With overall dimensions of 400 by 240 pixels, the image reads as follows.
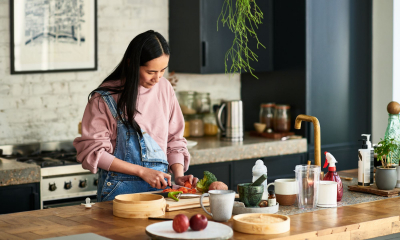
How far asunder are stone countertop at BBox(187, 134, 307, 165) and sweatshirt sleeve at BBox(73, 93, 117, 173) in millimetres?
1406

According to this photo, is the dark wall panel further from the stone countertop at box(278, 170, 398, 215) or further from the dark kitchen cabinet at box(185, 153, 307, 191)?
the stone countertop at box(278, 170, 398, 215)

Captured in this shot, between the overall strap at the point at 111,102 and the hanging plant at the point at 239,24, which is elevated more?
the hanging plant at the point at 239,24

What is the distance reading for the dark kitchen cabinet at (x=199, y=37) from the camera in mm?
4594

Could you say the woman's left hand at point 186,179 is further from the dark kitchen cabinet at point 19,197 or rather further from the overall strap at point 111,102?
the dark kitchen cabinet at point 19,197

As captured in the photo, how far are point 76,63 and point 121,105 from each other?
1.77m

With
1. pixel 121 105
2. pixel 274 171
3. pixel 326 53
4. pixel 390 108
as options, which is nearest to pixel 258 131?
pixel 274 171

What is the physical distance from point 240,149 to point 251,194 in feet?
6.93

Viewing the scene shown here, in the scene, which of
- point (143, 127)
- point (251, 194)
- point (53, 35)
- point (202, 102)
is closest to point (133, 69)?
point (143, 127)

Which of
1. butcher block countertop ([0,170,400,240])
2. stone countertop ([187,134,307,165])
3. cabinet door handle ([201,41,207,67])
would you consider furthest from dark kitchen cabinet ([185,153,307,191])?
butcher block countertop ([0,170,400,240])

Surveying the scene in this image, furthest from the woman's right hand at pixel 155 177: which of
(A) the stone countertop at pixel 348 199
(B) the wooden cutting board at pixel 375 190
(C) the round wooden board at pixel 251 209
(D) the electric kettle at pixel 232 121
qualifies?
(D) the electric kettle at pixel 232 121

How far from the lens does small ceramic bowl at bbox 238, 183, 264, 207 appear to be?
7.34 ft

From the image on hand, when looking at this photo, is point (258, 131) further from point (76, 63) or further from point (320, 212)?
point (320, 212)

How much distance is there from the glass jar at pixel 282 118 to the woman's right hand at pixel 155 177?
2.31 meters

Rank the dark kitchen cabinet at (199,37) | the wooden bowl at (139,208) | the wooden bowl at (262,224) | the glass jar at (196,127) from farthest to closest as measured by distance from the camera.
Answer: the glass jar at (196,127) → the dark kitchen cabinet at (199,37) → the wooden bowl at (139,208) → the wooden bowl at (262,224)
